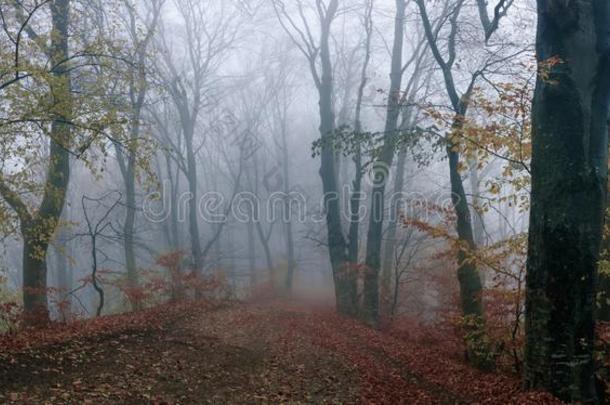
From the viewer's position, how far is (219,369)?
7.73 metres

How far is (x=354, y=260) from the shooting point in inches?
652

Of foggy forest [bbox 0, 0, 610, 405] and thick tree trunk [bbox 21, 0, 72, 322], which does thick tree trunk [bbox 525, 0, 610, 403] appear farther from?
thick tree trunk [bbox 21, 0, 72, 322]

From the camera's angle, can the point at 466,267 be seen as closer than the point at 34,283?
Yes

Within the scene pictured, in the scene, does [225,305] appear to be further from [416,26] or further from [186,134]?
[416,26]

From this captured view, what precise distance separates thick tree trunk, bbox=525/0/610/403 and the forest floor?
0.58m

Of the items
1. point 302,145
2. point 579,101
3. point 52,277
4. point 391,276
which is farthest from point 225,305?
point 302,145

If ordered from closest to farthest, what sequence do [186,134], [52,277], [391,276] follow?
1. [391,276]
2. [186,134]
3. [52,277]

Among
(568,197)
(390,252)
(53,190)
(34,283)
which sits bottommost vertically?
(390,252)

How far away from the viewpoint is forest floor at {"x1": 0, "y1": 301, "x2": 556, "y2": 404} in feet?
19.8

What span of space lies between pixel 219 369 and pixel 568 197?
5.56 metres

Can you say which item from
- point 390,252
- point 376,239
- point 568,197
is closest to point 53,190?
point 568,197

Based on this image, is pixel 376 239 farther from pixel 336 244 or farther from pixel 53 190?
pixel 53 190

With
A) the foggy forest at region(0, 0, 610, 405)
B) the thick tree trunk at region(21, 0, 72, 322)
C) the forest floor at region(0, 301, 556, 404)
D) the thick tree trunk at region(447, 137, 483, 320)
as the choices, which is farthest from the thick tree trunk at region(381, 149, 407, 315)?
the thick tree trunk at region(21, 0, 72, 322)

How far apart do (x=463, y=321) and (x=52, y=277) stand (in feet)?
105
